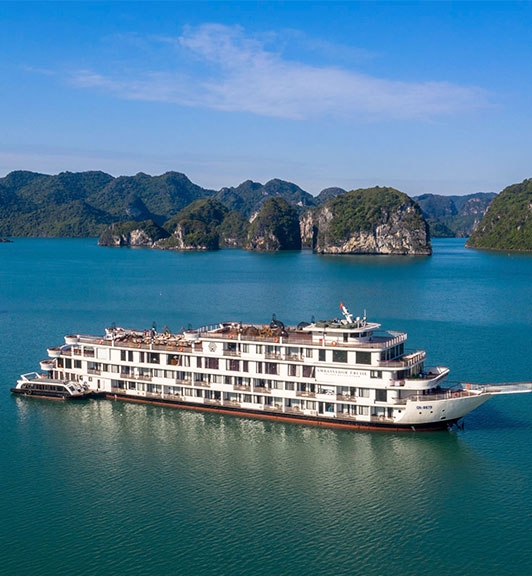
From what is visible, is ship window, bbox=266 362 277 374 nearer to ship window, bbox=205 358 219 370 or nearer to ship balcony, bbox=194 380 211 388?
ship window, bbox=205 358 219 370

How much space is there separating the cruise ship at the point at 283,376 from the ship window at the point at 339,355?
2.7 inches

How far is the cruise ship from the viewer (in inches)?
1667

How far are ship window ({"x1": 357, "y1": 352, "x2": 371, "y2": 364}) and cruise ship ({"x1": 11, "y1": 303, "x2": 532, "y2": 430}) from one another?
0.21 feet

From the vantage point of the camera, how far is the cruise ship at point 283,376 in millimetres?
42344

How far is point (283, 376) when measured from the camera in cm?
4503

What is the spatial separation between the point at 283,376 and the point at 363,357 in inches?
220

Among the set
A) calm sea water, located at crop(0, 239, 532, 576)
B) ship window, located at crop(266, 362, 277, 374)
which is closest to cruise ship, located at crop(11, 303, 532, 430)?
ship window, located at crop(266, 362, 277, 374)

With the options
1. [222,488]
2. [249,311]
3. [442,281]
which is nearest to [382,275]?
[442,281]

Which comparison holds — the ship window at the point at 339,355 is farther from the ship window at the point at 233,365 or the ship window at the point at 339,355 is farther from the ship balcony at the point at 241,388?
the ship window at the point at 233,365

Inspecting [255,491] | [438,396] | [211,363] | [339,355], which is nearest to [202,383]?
[211,363]

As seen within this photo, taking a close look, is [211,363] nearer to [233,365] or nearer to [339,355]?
[233,365]

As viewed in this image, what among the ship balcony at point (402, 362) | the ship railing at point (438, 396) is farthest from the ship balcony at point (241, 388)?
the ship railing at point (438, 396)

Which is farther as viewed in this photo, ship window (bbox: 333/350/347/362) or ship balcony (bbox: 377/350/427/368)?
ship window (bbox: 333/350/347/362)

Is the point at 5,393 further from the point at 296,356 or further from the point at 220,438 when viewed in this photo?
the point at 296,356
